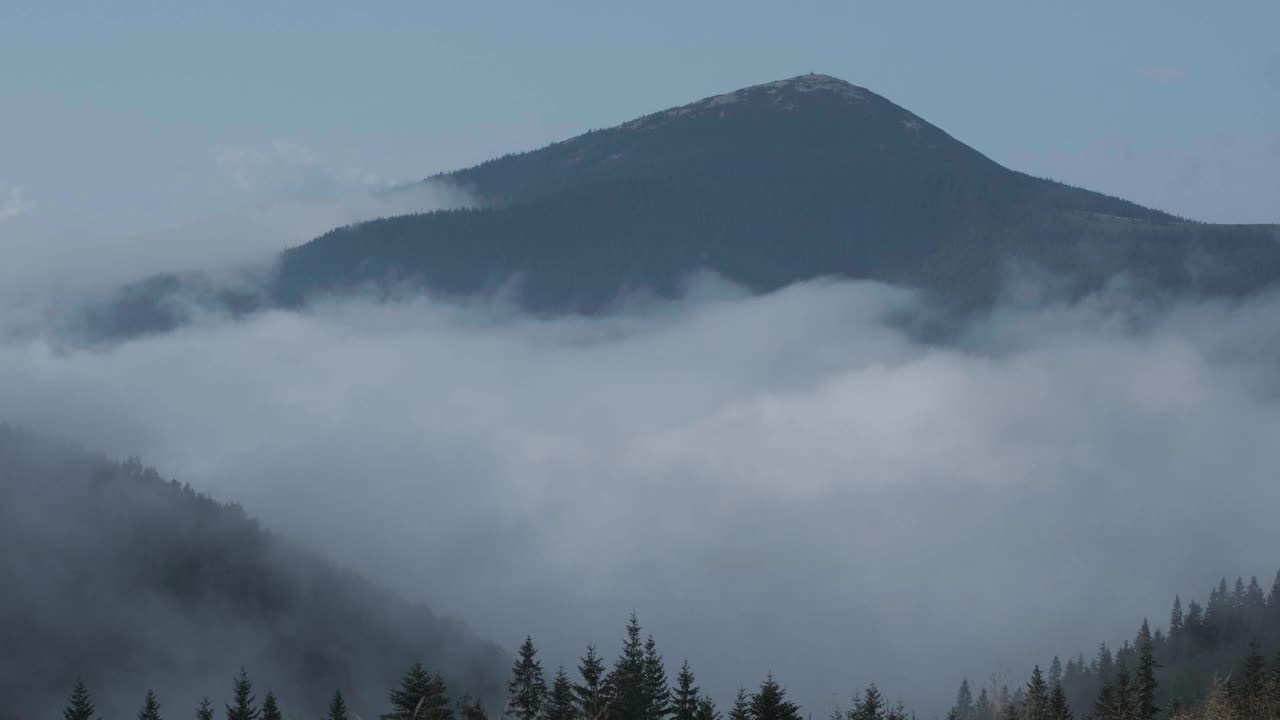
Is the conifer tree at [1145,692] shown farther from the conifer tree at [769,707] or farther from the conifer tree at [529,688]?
the conifer tree at [529,688]

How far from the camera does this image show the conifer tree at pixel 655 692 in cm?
6700

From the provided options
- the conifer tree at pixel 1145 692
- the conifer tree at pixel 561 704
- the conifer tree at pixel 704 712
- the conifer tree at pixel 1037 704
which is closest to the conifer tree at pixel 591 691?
the conifer tree at pixel 561 704

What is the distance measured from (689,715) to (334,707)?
22.3 m

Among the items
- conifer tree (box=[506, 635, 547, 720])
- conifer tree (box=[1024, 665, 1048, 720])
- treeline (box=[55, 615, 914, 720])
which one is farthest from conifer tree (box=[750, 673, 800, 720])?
conifer tree (box=[1024, 665, 1048, 720])

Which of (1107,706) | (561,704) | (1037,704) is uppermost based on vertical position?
(1037,704)

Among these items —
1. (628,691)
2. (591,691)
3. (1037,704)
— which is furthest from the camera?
(1037,704)

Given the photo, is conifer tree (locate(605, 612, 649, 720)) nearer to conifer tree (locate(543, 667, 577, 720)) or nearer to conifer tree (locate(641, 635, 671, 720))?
conifer tree (locate(641, 635, 671, 720))

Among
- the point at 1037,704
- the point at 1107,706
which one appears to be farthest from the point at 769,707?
the point at 1037,704

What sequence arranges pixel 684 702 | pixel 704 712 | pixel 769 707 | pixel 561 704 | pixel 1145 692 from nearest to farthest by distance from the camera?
pixel 769 707
pixel 704 712
pixel 684 702
pixel 561 704
pixel 1145 692

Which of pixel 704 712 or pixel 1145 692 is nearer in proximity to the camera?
pixel 704 712

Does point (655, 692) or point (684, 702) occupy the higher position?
point (655, 692)

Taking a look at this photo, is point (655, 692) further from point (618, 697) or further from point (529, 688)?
point (618, 697)

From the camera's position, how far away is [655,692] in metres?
68.2

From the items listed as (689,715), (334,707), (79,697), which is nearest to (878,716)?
(689,715)
